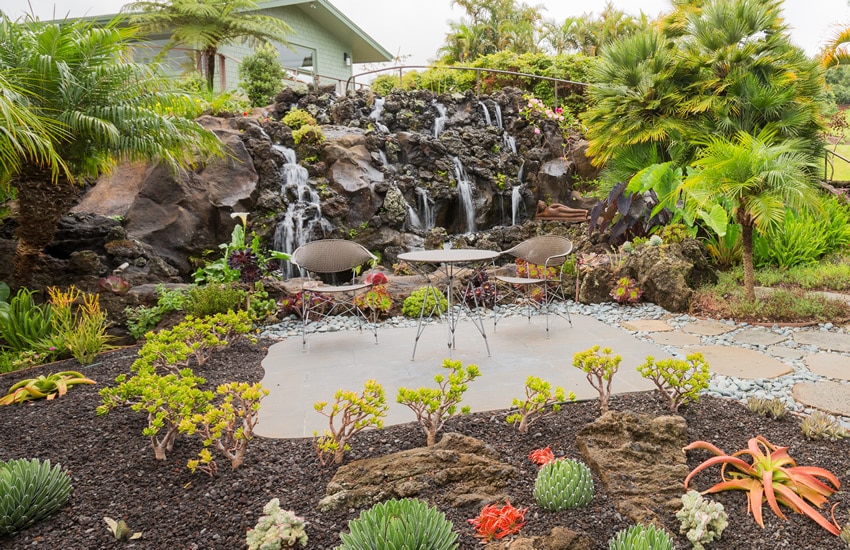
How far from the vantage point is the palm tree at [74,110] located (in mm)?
5191

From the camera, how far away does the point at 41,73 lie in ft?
17.1

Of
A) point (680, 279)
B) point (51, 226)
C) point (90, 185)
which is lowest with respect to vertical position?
point (680, 279)

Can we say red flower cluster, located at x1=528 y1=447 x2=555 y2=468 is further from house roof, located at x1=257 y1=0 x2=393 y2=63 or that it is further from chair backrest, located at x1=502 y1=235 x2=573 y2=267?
house roof, located at x1=257 y1=0 x2=393 y2=63

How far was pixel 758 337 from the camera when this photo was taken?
16.5 feet

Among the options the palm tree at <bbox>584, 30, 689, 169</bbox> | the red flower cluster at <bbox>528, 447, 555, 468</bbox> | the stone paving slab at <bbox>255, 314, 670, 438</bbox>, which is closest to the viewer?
the red flower cluster at <bbox>528, 447, 555, 468</bbox>

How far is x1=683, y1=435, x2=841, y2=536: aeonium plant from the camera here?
2.15m

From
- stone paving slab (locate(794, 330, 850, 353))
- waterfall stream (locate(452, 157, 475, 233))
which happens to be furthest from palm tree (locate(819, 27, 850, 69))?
stone paving slab (locate(794, 330, 850, 353))

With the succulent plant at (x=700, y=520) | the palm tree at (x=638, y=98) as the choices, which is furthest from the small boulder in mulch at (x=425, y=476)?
the palm tree at (x=638, y=98)

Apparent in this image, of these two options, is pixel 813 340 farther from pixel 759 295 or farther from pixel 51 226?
pixel 51 226

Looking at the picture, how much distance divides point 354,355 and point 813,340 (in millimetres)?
4246

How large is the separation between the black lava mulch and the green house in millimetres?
12579

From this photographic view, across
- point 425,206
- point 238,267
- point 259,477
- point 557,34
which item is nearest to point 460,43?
point 557,34

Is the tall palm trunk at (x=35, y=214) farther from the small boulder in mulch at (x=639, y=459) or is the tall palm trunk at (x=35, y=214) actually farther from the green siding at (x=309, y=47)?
the green siding at (x=309, y=47)

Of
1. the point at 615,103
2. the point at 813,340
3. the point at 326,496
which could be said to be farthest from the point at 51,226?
the point at 615,103
